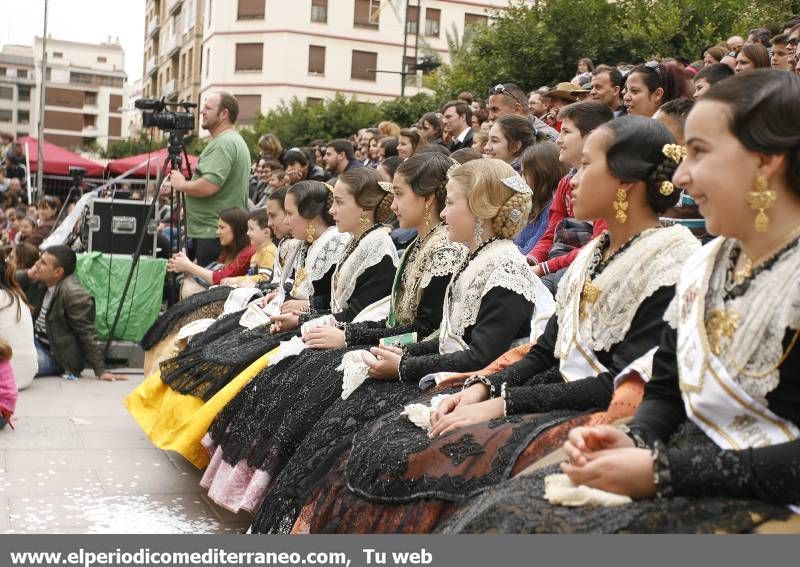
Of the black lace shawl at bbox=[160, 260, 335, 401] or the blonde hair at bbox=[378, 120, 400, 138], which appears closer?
the black lace shawl at bbox=[160, 260, 335, 401]

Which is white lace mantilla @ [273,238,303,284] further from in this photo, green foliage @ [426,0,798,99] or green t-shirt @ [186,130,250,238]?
green foliage @ [426,0,798,99]

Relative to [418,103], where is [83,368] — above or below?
below

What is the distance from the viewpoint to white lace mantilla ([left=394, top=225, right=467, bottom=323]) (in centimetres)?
434

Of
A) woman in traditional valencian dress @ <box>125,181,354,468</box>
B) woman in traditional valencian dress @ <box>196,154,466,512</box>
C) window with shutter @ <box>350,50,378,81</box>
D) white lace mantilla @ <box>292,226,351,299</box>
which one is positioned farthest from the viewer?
window with shutter @ <box>350,50,378,81</box>

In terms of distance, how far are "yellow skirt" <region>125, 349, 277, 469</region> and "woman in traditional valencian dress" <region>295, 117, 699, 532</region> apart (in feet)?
6.09

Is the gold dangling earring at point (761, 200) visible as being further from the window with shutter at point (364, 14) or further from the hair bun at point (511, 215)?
the window with shutter at point (364, 14)

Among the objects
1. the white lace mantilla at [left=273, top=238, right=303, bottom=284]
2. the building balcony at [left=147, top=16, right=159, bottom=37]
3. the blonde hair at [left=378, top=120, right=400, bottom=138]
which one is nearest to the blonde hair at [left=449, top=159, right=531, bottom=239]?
the white lace mantilla at [left=273, top=238, right=303, bottom=284]

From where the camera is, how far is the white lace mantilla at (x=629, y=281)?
2.93 meters

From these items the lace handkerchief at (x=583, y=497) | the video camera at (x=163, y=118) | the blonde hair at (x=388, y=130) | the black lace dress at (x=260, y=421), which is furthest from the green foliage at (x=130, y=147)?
the lace handkerchief at (x=583, y=497)

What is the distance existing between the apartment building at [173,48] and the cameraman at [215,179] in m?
33.0

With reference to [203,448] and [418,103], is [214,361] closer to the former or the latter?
[203,448]

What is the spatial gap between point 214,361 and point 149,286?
3.64 m

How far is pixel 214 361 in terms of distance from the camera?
5.35m

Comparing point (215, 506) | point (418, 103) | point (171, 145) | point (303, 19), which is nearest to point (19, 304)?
point (171, 145)
